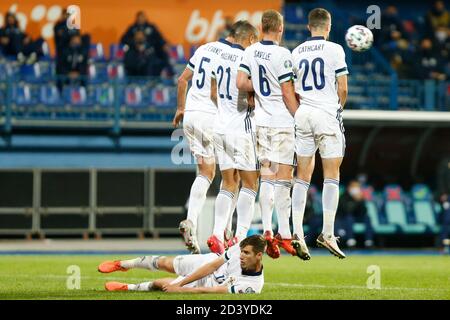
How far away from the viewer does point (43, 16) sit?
31.0m

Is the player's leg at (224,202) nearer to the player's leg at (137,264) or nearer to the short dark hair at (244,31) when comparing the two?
the player's leg at (137,264)

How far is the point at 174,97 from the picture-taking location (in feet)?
95.9

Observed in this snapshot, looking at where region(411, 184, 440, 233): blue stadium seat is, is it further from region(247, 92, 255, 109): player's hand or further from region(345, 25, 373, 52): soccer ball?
region(247, 92, 255, 109): player's hand

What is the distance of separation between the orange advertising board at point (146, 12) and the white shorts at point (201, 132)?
16.5 metres

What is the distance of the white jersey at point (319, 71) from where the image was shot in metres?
13.7

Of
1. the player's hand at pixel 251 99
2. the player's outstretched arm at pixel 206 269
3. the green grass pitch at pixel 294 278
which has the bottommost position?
the green grass pitch at pixel 294 278

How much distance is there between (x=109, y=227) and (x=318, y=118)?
17.0 m

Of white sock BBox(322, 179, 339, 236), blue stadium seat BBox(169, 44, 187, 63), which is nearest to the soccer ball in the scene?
white sock BBox(322, 179, 339, 236)

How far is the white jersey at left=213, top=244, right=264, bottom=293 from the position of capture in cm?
1243

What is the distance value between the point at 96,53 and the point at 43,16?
2.05 meters

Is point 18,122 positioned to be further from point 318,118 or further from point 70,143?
point 318,118

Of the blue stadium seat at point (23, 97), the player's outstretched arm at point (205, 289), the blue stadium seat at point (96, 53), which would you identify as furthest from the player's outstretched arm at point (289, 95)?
the blue stadium seat at point (96, 53)

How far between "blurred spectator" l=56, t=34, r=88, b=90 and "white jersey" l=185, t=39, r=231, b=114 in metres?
13.9

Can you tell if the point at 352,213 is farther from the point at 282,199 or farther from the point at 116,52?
the point at 282,199
